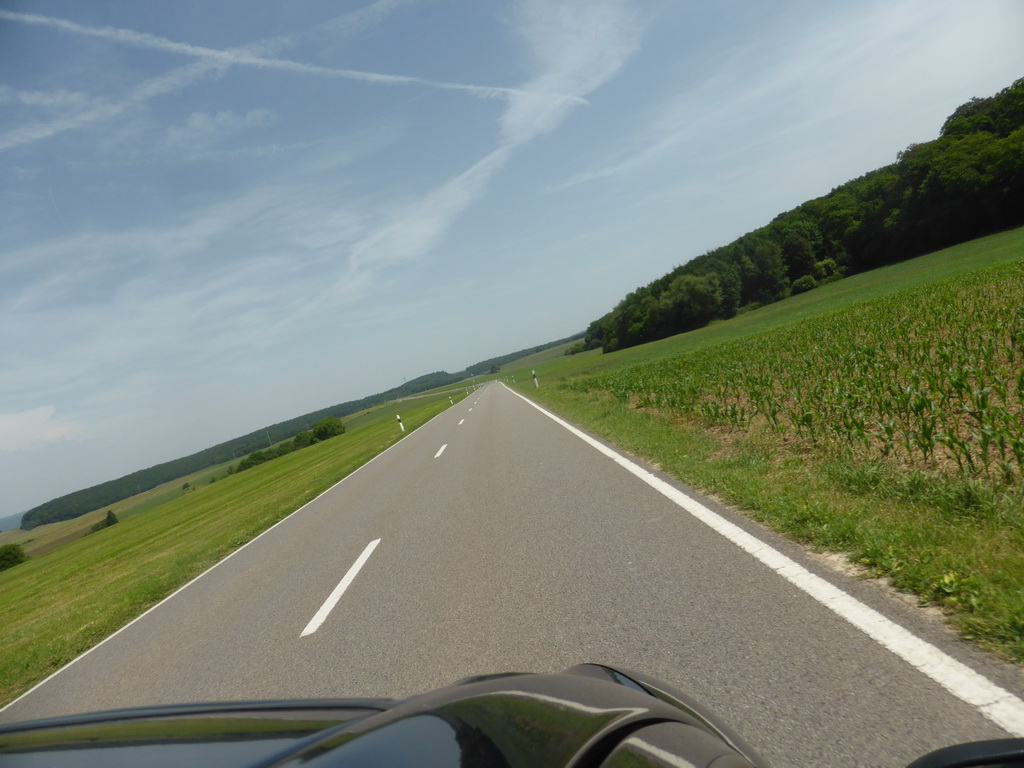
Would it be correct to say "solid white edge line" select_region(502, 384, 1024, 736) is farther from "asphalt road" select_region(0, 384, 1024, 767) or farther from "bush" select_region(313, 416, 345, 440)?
"bush" select_region(313, 416, 345, 440)

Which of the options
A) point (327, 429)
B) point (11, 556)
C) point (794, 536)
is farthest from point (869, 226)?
point (11, 556)

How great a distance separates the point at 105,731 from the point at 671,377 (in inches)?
717

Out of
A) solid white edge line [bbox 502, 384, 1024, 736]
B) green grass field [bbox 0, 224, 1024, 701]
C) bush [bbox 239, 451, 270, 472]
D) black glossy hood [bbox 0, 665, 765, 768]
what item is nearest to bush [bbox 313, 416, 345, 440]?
bush [bbox 239, 451, 270, 472]

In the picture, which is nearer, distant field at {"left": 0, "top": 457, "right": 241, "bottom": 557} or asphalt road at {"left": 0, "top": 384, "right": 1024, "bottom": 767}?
asphalt road at {"left": 0, "top": 384, "right": 1024, "bottom": 767}

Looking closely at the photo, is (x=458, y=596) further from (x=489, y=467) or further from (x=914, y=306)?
(x=914, y=306)

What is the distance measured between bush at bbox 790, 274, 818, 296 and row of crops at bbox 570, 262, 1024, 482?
70.2m

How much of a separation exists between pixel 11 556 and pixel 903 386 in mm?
48063

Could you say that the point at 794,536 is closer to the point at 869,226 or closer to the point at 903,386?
the point at 903,386

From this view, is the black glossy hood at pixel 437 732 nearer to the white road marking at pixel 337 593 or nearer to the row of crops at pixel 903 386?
the white road marking at pixel 337 593

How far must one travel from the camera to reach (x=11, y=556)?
3572 cm

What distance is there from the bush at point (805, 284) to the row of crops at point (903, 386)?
70.2 meters

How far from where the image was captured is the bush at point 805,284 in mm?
83438

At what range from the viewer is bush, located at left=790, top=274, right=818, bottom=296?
8344cm

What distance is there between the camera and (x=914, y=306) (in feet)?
57.6
